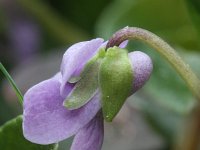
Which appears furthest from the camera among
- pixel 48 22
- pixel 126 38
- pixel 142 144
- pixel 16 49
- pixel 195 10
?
pixel 16 49

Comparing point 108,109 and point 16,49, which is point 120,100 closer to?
point 108,109

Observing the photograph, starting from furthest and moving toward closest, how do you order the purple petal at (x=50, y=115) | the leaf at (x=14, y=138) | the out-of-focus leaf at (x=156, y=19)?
the out-of-focus leaf at (x=156, y=19) → the leaf at (x=14, y=138) → the purple petal at (x=50, y=115)

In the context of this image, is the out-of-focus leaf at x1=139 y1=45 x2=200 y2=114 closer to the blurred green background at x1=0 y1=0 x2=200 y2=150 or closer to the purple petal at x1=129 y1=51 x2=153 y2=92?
the blurred green background at x1=0 y1=0 x2=200 y2=150

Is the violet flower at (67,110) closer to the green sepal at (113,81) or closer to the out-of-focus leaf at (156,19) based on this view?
the green sepal at (113,81)

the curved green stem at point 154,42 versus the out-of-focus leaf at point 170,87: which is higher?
the curved green stem at point 154,42

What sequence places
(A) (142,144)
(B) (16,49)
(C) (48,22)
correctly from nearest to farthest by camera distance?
(A) (142,144)
(C) (48,22)
(B) (16,49)

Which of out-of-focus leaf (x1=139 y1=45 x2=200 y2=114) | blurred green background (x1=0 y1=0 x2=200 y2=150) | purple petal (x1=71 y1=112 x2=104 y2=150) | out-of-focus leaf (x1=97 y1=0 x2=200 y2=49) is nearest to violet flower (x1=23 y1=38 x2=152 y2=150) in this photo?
purple petal (x1=71 y1=112 x2=104 y2=150)

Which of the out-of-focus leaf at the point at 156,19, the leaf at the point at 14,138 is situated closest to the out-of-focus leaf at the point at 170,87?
the out-of-focus leaf at the point at 156,19

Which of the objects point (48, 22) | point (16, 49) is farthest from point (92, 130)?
point (16, 49)
